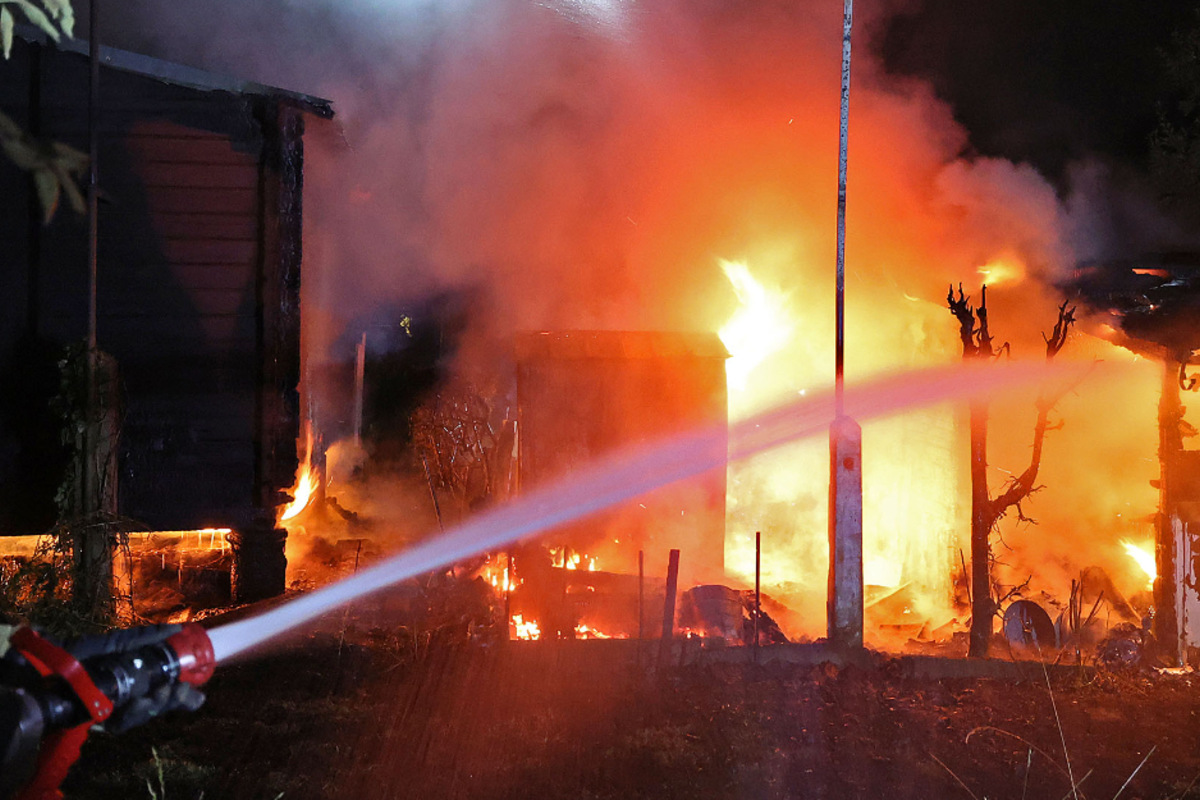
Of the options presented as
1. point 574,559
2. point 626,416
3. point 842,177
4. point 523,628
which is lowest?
point 523,628

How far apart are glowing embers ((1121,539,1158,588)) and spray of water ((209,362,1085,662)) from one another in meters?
2.64

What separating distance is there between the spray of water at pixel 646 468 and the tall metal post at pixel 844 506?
1654 mm

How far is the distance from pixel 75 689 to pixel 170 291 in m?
8.12

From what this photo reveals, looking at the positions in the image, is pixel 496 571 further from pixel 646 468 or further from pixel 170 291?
pixel 170 291

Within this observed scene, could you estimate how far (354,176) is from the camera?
1702cm

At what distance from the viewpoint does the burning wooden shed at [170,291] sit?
30.7 ft

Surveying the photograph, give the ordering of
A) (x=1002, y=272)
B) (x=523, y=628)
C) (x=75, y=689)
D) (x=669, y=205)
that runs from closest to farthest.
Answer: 1. (x=75, y=689)
2. (x=523, y=628)
3. (x=1002, y=272)
4. (x=669, y=205)

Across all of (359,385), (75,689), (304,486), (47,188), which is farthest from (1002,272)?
(359,385)

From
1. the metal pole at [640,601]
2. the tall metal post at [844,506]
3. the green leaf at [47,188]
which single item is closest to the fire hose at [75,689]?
the green leaf at [47,188]

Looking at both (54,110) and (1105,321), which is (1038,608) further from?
(54,110)

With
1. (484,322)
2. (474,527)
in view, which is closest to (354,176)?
(484,322)

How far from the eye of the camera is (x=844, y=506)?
857 centimetres

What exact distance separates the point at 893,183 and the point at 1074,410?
515 cm

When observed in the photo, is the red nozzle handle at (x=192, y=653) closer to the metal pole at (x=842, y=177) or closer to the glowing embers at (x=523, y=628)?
the glowing embers at (x=523, y=628)
